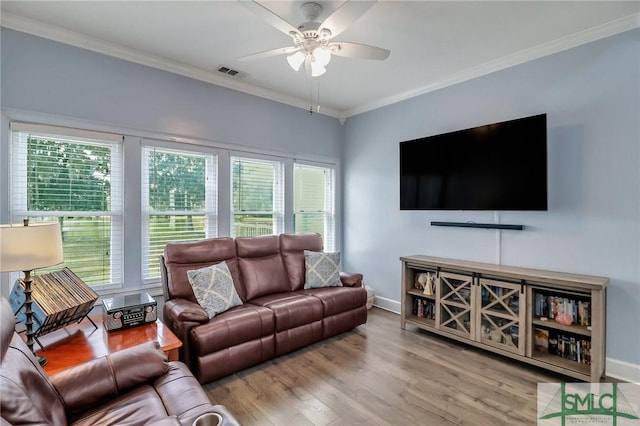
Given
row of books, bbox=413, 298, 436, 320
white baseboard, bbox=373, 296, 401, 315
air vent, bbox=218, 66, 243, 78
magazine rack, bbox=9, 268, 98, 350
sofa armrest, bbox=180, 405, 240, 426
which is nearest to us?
sofa armrest, bbox=180, 405, 240, 426

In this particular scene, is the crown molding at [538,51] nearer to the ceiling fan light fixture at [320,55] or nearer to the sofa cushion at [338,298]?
the ceiling fan light fixture at [320,55]

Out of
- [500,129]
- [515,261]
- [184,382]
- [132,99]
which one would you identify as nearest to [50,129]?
[132,99]

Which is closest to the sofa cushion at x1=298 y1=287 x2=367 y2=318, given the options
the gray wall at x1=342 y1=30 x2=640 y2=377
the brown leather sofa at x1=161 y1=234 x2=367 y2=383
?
the brown leather sofa at x1=161 y1=234 x2=367 y2=383

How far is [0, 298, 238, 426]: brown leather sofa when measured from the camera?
115 cm

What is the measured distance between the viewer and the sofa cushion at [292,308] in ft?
9.32

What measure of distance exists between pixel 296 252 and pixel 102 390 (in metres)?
2.37

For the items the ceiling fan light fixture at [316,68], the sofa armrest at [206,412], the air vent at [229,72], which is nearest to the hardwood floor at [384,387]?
the sofa armrest at [206,412]

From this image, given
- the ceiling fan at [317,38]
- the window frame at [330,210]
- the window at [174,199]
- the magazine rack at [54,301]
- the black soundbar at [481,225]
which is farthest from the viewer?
the window frame at [330,210]

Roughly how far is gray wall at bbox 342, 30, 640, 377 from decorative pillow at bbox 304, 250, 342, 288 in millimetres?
1124

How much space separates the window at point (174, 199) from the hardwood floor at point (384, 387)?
1.55 meters

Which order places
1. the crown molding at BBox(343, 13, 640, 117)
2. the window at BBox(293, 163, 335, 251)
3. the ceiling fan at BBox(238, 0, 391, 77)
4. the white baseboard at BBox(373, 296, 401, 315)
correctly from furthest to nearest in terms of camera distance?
the window at BBox(293, 163, 335, 251)
the white baseboard at BBox(373, 296, 401, 315)
the crown molding at BBox(343, 13, 640, 117)
the ceiling fan at BBox(238, 0, 391, 77)

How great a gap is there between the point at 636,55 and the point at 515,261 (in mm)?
1918

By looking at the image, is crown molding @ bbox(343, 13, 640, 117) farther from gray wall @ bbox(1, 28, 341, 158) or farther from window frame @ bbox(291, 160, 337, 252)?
gray wall @ bbox(1, 28, 341, 158)

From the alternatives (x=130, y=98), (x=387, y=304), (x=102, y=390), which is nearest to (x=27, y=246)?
(x=102, y=390)
